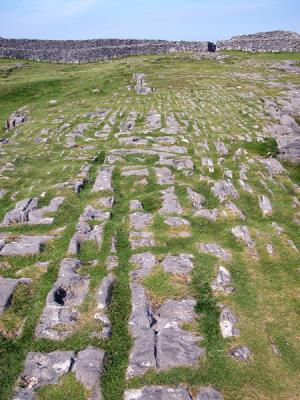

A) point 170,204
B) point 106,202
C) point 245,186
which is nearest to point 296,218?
point 245,186

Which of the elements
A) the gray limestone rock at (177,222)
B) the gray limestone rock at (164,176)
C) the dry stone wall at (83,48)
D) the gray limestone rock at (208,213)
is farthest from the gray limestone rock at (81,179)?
the dry stone wall at (83,48)

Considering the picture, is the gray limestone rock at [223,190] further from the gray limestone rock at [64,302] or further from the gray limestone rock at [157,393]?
the gray limestone rock at [157,393]

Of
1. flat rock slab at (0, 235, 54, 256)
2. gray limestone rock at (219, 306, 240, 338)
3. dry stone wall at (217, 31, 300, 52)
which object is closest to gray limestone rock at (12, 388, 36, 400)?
gray limestone rock at (219, 306, 240, 338)

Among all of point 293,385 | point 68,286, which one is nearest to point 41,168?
point 68,286

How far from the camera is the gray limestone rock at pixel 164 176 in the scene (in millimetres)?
25023

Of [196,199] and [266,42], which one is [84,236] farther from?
[266,42]

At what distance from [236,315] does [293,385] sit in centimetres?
304

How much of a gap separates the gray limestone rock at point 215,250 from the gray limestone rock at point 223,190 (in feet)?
16.0

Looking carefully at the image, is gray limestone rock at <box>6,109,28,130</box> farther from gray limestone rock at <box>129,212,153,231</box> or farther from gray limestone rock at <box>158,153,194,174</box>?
gray limestone rock at <box>129,212,153,231</box>

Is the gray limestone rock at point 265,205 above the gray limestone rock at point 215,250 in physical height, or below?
above

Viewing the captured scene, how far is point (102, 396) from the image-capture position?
10.9 meters

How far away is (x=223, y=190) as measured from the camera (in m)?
23.5

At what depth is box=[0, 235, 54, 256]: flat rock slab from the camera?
58.3 ft

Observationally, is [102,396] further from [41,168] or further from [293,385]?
[41,168]
